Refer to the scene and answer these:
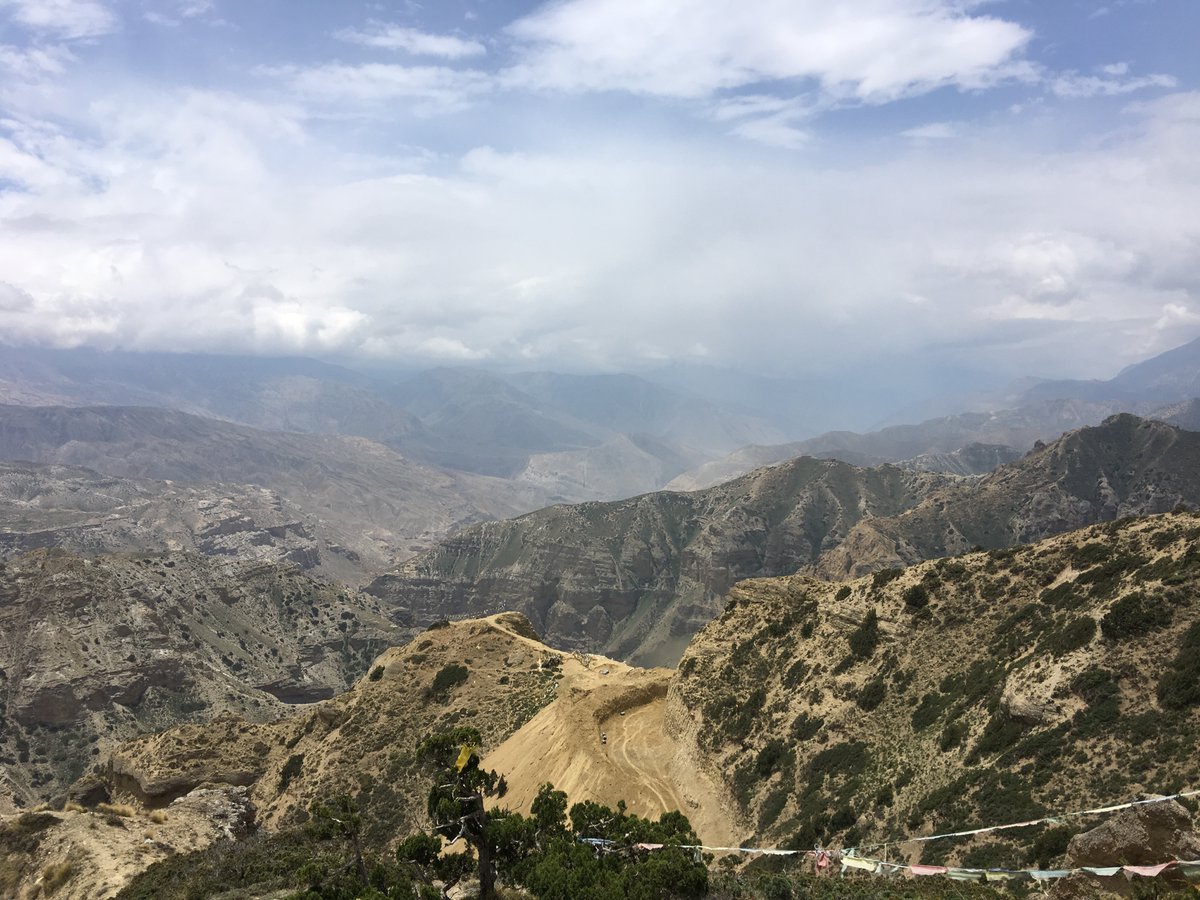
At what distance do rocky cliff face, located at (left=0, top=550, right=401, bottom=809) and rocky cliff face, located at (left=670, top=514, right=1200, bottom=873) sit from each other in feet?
279

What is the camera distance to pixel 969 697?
129 feet

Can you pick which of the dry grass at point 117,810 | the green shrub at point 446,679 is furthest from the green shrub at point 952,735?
the dry grass at point 117,810

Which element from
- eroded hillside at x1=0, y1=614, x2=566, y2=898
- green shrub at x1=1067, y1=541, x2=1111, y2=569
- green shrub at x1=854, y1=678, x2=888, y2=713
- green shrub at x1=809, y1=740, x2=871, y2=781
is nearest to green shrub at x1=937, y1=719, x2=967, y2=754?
green shrub at x1=809, y1=740, x2=871, y2=781

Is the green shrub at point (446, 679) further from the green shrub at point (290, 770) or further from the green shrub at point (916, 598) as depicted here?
the green shrub at point (916, 598)

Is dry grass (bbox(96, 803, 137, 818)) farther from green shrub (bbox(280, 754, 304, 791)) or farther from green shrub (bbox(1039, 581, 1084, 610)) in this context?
green shrub (bbox(1039, 581, 1084, 610))

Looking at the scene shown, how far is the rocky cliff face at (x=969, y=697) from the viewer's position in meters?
30.3

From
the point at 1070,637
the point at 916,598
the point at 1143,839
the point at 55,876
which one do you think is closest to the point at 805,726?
the point at 916,598

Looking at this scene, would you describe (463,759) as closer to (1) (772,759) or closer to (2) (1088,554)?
(1) (772,759)

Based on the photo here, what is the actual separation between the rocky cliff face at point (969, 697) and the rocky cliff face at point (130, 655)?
85182 millimetres

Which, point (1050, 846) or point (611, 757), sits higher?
point (1050, 846)

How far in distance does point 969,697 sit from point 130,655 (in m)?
147

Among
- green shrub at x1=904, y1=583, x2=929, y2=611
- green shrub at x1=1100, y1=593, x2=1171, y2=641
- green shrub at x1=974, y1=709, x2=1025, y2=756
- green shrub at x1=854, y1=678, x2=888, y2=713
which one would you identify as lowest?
green shrub at x1=854, y1=678, x2=888, y2=713

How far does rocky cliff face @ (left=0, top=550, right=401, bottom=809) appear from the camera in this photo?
397 ft

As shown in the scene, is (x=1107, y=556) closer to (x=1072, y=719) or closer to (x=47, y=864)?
(x=1072, y=719)
